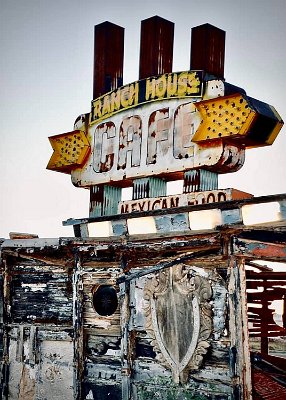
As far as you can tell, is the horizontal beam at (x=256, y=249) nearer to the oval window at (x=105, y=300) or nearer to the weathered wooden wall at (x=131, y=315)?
the weathered wooden wall at (x=131, y=315)

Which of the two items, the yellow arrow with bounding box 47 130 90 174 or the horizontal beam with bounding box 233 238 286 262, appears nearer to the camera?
the horizontal beam with bounding box 233 238 286 262

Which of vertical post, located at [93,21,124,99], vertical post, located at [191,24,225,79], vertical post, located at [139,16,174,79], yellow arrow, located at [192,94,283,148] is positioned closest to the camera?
yellow arrow, located at [192,94,283,148]

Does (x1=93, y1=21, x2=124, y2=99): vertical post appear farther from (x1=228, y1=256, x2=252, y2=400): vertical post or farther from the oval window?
(x1=228, y1=256, x2=252, y2=400): vertical post

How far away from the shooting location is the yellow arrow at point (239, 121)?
31.7 ft

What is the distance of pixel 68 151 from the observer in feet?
42.6

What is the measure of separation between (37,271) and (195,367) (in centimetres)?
395

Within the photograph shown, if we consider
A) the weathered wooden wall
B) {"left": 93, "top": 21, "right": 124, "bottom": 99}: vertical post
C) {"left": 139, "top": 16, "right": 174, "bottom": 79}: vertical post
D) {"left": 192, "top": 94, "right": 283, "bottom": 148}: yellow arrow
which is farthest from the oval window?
{"left": 93, "top": 21, "right": 124, "bottom": 99}: vertical post

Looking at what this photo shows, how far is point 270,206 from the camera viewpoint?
27.5 feet

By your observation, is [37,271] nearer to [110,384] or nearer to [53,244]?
[53,244]

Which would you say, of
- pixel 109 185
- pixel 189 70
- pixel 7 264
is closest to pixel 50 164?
pixel 109 185

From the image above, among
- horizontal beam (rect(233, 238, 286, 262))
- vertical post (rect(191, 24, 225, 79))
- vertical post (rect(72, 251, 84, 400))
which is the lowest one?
vertical post (rect(72, 251, 84, 400))

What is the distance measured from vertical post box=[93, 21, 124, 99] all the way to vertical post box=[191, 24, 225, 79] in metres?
2.25

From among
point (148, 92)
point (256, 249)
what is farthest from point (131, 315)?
point (148, 92)

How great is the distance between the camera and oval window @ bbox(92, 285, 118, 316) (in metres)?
9.72
